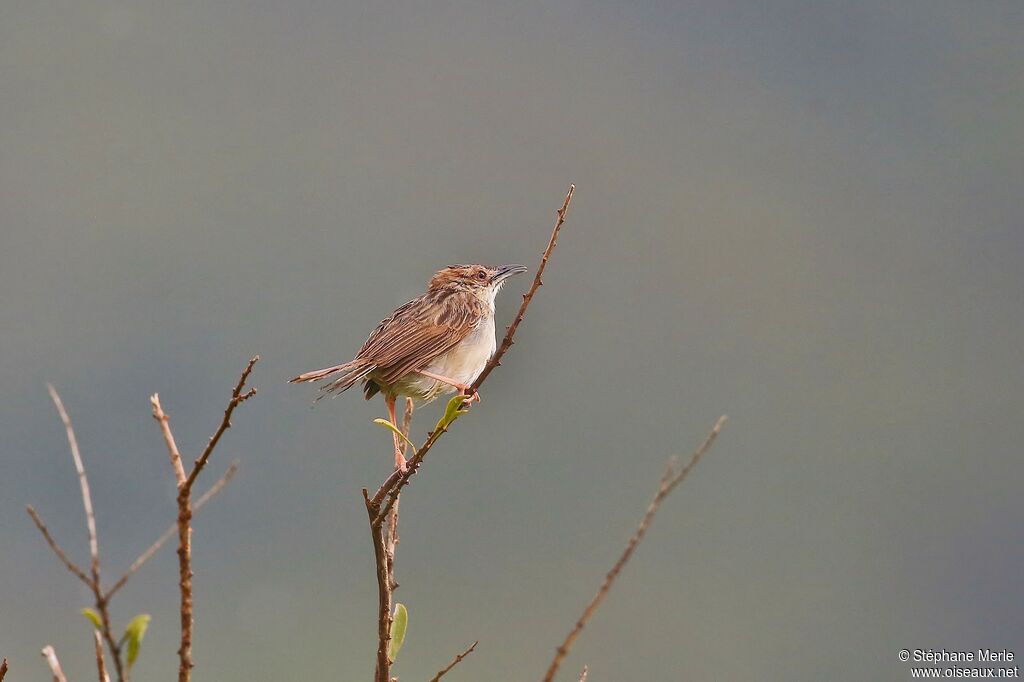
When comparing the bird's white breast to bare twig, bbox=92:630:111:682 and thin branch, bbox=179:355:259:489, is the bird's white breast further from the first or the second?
bare twig, bbox=92:630:111:682

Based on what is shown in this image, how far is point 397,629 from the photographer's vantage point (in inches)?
148

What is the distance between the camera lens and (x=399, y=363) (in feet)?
21.7

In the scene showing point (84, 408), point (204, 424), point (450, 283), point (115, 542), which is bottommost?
point (450, 283)

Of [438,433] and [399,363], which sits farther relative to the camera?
[399,363]

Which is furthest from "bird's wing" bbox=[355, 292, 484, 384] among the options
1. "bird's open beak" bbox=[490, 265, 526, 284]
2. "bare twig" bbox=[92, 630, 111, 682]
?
"bare twig" bbox=[92, 630, 111, 682]

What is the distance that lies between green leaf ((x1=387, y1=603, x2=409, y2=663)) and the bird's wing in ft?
8.94

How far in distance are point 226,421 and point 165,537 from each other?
1.31ft

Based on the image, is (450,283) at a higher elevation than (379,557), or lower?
higher

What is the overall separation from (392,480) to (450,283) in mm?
3746

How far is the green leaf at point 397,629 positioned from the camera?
3617mm

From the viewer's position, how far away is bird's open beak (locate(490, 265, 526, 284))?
318 inches

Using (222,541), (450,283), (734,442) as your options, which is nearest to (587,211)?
(734,442)

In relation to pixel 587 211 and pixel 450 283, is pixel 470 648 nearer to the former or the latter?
pixel 450 283

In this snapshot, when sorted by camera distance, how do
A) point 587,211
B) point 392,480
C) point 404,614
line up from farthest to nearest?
1. point 587,211
2. point 392,480
3. point 404,614
